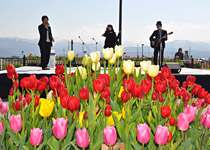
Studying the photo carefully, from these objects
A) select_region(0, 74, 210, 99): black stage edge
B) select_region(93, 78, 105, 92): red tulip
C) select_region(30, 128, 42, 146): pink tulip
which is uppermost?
select_region(93, 78, 105, 92): red tulip

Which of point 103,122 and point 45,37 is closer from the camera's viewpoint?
point 103,122

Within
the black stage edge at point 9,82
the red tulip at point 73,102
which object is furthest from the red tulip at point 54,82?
the black stage edge at point 9,82

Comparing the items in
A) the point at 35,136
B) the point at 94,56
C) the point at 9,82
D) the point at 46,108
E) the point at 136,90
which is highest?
the point at 94,56

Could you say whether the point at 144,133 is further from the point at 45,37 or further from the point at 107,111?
the point at 45,37

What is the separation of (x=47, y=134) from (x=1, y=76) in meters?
7.77

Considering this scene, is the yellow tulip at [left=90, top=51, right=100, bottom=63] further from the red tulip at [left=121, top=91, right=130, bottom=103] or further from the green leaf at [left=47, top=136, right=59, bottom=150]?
the green leaf at [left=47, top=136, right=59, bottom=150]

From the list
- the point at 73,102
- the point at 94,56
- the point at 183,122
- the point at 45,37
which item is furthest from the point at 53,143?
the point at 45,37

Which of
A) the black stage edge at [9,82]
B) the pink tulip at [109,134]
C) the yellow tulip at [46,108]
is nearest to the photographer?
the pink tulip at [109,134]

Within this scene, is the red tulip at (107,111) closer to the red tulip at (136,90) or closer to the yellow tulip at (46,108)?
the red tulip at (136,90)

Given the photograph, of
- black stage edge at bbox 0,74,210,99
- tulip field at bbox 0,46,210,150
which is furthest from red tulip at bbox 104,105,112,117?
black stage edge at bbox 0,74,210,99

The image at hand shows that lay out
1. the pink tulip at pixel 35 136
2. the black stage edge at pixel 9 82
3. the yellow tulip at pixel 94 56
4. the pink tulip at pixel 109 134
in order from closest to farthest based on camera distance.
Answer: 1. the pink tulip at pixel 109 134
2. the pink tulip at pixel 35 136
3. the yellow tulip at pixel 94 56
4. the black stage edge at pixel 9 82

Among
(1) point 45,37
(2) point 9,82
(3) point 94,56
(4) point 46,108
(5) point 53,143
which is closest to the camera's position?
(5) point 53,143

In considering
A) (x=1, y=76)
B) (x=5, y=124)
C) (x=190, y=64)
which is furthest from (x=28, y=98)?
(x=190, y=64)

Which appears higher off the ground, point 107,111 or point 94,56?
point 94,56
